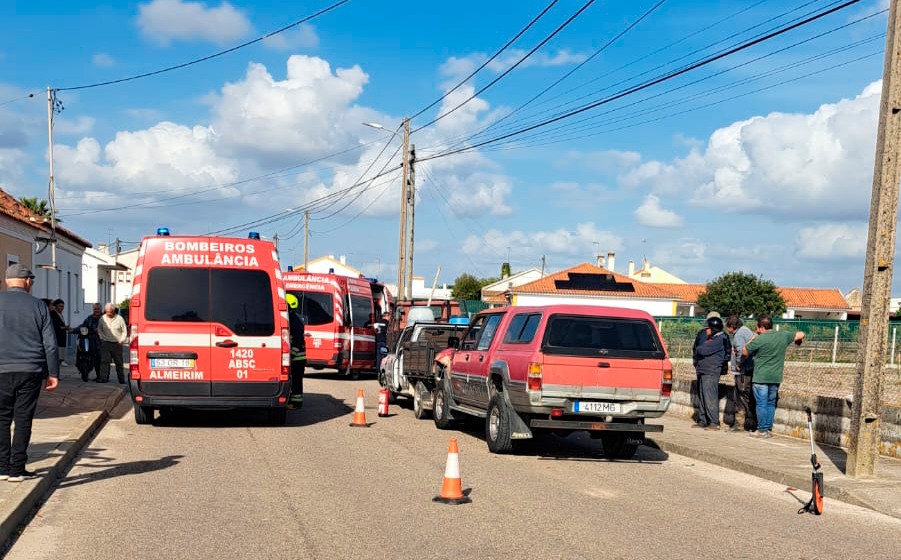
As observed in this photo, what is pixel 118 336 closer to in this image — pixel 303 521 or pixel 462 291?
pixel 303 521

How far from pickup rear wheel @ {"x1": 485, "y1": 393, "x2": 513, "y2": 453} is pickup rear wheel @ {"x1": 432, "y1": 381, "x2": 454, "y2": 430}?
6.89 ft

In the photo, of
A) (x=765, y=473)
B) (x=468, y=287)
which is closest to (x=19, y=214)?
(x=765, y=473)

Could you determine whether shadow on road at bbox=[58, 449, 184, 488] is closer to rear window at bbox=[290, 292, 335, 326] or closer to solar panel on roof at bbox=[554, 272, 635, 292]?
rear window at bbox=[290, 292, 335, 326]

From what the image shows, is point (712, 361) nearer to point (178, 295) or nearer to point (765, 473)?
point (765, 473)

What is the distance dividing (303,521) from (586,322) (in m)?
5.17

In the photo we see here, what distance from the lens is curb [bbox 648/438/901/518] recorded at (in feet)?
30.4

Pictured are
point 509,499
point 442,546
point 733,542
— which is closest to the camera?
point 442,546

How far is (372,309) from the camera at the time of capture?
2598 cm

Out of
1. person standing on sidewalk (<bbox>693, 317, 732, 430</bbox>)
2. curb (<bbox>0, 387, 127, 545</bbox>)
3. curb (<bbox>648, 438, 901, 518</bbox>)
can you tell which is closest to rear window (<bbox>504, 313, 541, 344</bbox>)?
curb (<bbox>648, 438, 901, 518</bbox>)

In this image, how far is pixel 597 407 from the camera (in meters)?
11.4

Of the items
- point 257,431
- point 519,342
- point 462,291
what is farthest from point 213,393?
point 462,291

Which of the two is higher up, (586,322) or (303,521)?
(586,322)

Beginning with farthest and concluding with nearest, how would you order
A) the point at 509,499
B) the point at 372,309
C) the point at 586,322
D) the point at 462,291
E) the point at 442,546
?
1. the point at 462,291
2. the point at 372,309
3. the point at 586,322
4. the point at 509,499
5. the point at 442,546

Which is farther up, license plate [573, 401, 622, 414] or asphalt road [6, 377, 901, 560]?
license plate [573, 401, 622, 414]
